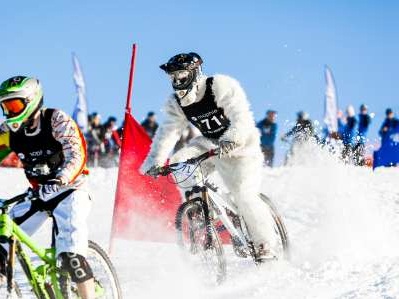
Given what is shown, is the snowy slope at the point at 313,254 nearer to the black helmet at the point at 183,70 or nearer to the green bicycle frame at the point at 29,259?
the green bicycle frame at the point at 29,259

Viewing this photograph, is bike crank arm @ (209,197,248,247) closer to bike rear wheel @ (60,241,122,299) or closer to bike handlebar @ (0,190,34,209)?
bike rear wheel @ (60,241,122,299)

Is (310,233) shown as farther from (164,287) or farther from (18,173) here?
(18,173)

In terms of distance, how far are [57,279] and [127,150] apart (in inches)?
148

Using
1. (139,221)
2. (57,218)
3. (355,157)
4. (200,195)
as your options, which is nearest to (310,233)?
(355,157)

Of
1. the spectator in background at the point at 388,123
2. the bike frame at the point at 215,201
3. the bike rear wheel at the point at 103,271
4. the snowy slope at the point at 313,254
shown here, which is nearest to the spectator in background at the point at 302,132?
the snowy slope at the point at 313,254

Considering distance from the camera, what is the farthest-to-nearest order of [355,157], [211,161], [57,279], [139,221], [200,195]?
[355,157]
[139,221]
[211,161]
[200,195]
[57,279]

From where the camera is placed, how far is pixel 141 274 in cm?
741

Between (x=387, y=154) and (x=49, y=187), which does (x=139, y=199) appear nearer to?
(x=49, y=187)

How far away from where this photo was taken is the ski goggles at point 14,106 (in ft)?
16.0

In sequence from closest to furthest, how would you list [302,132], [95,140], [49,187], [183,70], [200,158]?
[49,187]
[200,158]
[183,70]
[302,132]
[95,140]

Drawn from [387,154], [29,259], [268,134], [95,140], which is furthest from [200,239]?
[95,140]

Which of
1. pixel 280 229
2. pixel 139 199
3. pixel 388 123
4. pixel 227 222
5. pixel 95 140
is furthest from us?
pixel 95 140

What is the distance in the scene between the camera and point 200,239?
664cm

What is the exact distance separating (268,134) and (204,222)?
35.2 feet
